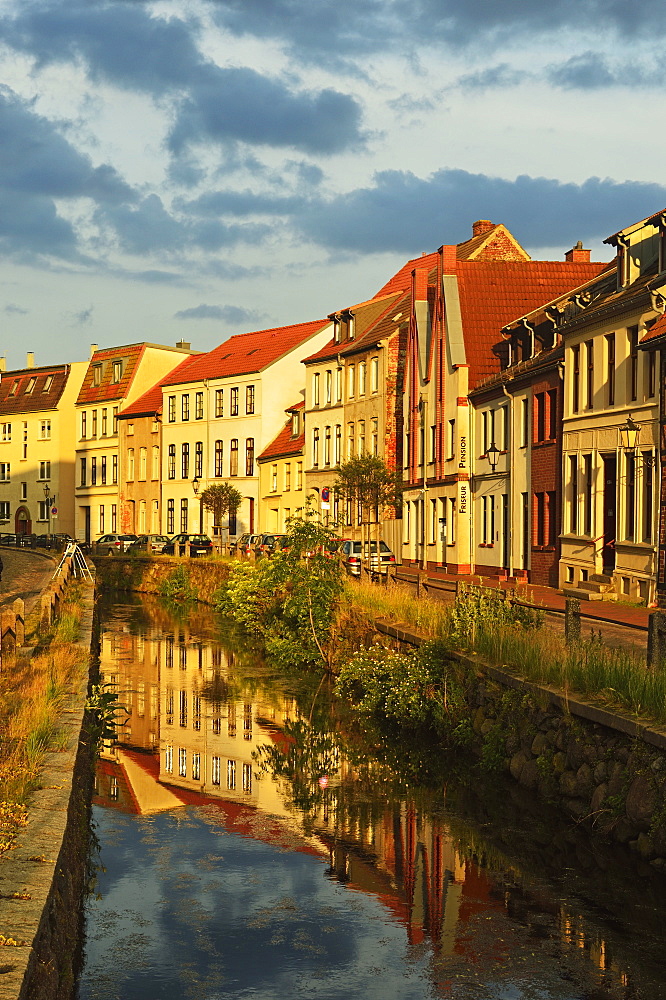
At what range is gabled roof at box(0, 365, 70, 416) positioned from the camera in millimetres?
92938

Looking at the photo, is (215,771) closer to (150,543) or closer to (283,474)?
(150,543)

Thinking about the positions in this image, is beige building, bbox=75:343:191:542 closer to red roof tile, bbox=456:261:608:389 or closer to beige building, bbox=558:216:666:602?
red roof tile, bbox=456:261:608:389

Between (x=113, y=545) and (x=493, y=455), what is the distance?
36.9 metres

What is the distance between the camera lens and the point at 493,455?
39906 millimetres

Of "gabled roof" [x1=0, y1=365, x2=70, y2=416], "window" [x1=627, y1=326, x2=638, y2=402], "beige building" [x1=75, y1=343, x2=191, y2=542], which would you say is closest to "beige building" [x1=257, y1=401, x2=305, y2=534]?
"beige building" [x1=75, y1=343, x2=191, y2=542]

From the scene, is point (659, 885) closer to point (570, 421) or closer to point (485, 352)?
point (570, 421)

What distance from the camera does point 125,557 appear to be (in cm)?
5909

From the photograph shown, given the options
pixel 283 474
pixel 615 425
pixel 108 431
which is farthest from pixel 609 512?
pixel 108 431

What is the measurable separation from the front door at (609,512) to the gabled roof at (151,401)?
175ft

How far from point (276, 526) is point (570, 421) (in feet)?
126

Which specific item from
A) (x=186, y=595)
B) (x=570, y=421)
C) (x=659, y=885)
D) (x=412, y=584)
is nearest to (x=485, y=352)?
(x=570, y=421)

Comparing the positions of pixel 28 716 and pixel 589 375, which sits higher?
pixel 589 375

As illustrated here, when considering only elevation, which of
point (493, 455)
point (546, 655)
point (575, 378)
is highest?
point (575, 378)

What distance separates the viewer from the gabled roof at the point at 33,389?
92.9 meters
